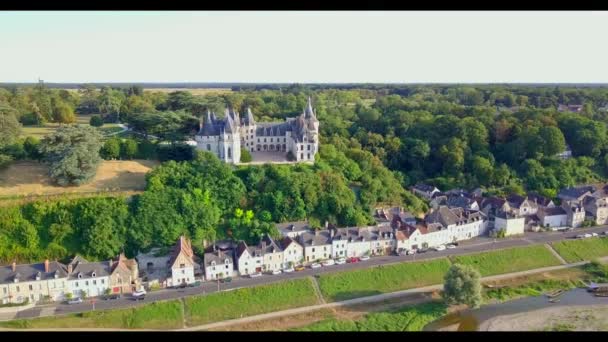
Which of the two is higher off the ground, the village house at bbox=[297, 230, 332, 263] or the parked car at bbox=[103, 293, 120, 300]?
the village house at bbox=[297, 230, 332, 263]

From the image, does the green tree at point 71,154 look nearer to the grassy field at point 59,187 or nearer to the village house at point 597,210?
the grassy field at point 59,187

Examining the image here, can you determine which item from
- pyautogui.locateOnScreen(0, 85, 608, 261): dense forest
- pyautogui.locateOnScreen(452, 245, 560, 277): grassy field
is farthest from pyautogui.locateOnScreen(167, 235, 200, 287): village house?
pyautogui.locateOnScreen(452, 245, 560, 277): grassy field

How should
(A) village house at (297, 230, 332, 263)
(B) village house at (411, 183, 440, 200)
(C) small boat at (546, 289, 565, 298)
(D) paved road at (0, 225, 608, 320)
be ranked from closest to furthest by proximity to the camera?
(D) paved road at (0, 225, 608, 320), (C) small boat at (546, 289, 565, 298), (A) village house at (297, 230, 332, 263), (B) village house at (411, 183, 440, 200)

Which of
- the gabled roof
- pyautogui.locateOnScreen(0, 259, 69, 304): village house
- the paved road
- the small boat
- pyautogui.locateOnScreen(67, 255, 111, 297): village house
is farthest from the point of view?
the small boat

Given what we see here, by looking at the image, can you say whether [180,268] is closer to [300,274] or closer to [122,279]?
[122,279]

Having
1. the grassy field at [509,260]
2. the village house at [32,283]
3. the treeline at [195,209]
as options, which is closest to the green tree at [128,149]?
the treeline at [195,209]

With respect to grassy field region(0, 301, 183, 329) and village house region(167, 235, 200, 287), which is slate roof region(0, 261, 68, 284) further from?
village house region(167, 235, 200, 287)
